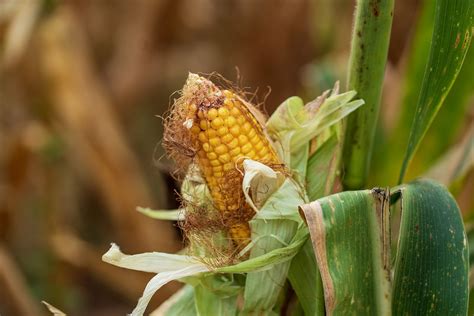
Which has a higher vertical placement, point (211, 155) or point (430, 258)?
point (211, 155)

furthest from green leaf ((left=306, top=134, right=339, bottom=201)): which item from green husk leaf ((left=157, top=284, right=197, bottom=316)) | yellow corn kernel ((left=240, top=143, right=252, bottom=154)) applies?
Answer: green husk leaf ((left=157, top=284, right=197, bottom=316))

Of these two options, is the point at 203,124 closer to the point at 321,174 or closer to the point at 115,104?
the point at 321,174

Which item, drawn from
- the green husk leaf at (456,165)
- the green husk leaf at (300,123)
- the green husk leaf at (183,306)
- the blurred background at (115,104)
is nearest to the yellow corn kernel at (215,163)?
the green husk leaf at (300,123)

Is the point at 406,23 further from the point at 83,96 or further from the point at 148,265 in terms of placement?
the point at 148,265

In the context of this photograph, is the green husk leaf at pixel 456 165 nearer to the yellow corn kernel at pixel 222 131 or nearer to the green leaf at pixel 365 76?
the green leaf at pixel 365 76

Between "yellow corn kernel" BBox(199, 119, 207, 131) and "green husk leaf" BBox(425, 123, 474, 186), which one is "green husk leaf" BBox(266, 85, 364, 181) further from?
"green husk leaf" BBox(425, 123, 474, 186)

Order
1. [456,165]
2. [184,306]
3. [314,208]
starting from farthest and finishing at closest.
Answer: [456,165]
[184,306]
[314,208]

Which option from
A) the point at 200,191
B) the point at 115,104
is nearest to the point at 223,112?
the point at 200,191

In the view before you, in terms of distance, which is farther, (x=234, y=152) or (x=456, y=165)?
Answer: (x=456, y=165)
